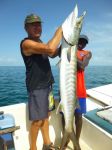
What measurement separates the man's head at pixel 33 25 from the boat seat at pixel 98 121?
1.78 m

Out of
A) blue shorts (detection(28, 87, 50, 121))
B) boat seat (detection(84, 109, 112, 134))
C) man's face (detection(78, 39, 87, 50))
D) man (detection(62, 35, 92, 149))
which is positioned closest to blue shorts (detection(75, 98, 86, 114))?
man (detection(62, 35, 92, 149))

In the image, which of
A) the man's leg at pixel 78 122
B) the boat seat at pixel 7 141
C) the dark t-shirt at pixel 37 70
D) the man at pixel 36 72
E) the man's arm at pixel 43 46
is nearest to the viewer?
the man's arm at pixel 43 46

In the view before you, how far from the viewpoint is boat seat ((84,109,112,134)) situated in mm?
4011

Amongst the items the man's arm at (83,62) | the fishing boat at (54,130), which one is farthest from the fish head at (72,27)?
the fishing boat at (54,130)

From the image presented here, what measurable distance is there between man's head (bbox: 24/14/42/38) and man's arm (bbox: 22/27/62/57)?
22 cm

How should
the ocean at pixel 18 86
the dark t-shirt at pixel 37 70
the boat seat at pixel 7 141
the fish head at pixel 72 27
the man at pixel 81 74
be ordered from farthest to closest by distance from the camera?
the ocean at pixel 18 86
the man at pixel 81 74
the boat seat at pixel 7 141
the dark t-shirt at pixel 37 70
the fish head at pixel 72 27

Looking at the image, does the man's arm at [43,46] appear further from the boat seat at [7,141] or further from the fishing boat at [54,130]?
the boat seat at [7,141]

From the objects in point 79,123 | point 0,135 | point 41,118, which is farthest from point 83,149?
point 0,135

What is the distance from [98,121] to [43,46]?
5.74 feet

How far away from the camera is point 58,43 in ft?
10.9

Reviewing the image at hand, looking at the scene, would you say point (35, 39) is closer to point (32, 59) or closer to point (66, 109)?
point (32, 59)

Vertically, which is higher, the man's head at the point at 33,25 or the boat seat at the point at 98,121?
the man's head at the point at 33,25

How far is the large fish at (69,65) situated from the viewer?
3113 mm

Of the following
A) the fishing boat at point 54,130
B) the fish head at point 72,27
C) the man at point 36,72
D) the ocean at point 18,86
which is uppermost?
the fish head at point 72,27
